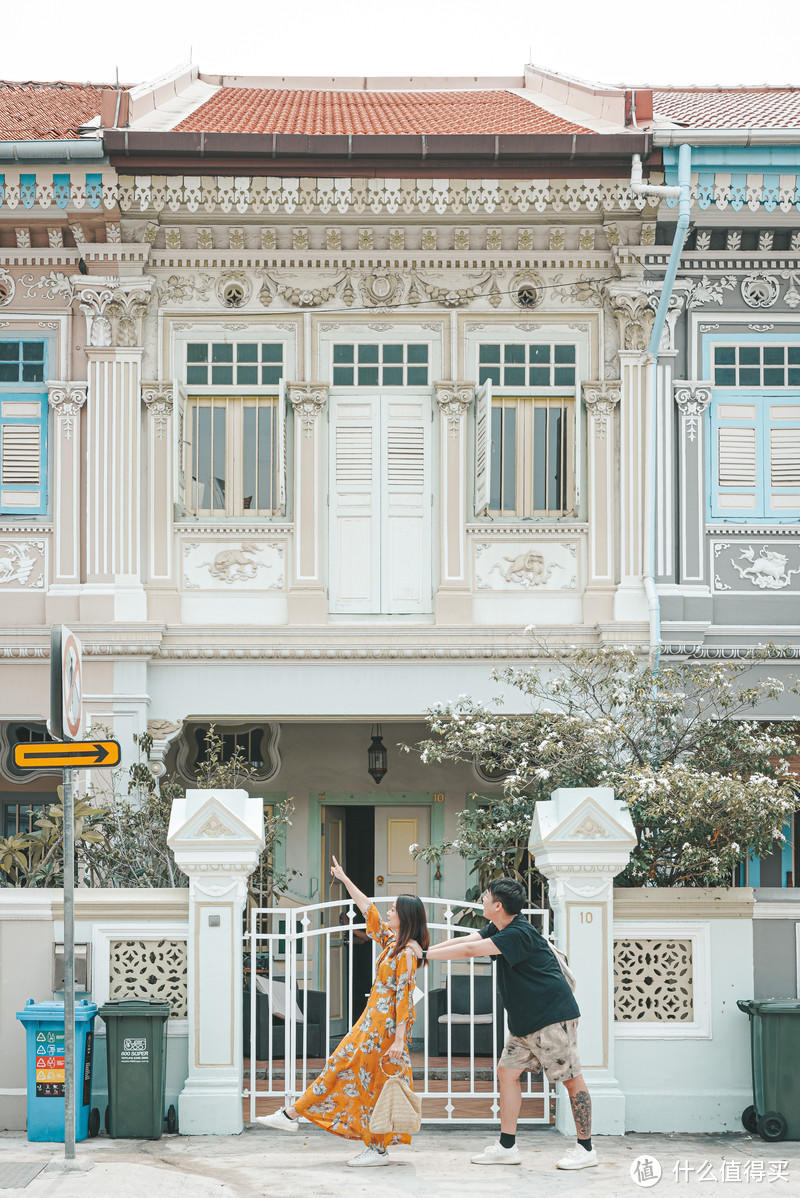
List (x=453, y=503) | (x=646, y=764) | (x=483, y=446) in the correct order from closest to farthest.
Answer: (x=646, y=764), (x=483, y=446), (x=453, y=503)

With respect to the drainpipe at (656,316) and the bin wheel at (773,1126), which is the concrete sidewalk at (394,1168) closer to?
the bin wheel at (773,1126)

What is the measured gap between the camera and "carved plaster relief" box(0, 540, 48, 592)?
14.3 metres

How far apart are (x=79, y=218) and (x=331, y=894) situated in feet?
22.3

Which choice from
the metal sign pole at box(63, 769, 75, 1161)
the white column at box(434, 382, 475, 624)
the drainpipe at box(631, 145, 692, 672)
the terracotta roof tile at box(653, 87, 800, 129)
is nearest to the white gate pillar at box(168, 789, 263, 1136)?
the metal sign pole at box(63, 769, 75, 1161)

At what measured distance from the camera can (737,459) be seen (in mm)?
14562

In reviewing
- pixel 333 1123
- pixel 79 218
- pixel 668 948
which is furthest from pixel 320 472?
pixel 333 1123

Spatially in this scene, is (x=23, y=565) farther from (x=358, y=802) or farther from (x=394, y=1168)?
(x=394, y=1168)

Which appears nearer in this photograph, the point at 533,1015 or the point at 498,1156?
the point at 533,1015

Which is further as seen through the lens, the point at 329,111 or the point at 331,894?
the point at 329,111

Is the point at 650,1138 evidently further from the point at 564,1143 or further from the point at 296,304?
the point at 296,304

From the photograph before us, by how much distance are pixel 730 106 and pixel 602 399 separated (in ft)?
15.7

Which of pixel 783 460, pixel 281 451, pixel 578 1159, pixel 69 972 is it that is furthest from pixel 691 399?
pixel 69 972

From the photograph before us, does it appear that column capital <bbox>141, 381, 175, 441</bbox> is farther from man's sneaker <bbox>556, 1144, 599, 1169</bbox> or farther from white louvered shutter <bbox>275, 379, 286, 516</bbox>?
man's sneaker <bbox>556, 1144, 599, 1169</bbox>

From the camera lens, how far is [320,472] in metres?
14.5
